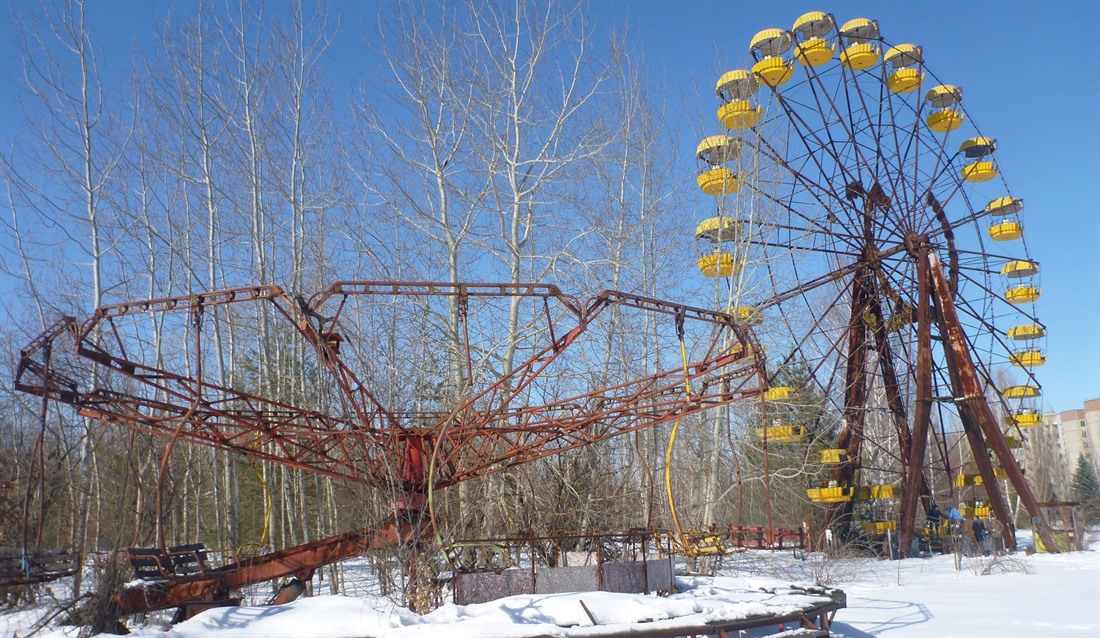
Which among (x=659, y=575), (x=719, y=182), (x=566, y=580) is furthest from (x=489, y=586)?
(x=719, y=182)

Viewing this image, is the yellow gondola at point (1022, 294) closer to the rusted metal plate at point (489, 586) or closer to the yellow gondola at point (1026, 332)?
the yellow gondola at point (1026, 332)

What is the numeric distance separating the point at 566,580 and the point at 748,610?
1.82 m

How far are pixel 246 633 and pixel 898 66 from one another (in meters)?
22.8

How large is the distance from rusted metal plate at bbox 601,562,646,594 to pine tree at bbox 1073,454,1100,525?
1742 inches

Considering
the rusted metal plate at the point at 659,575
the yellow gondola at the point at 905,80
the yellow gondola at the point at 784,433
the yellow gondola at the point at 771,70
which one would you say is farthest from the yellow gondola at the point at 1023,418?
the rusted metal plate at the point at 659,575

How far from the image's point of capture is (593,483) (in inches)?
516

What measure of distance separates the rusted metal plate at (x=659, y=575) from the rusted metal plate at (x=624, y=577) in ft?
0.33

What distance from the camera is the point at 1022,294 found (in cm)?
2519

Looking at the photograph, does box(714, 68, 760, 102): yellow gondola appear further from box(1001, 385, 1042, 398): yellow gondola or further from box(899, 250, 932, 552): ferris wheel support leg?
box(1001, 385, 1042, 398): yellow gondola

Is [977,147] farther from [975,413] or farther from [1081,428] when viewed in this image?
[1081,428]

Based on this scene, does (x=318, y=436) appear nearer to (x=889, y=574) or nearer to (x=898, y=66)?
(x=889, y=574)

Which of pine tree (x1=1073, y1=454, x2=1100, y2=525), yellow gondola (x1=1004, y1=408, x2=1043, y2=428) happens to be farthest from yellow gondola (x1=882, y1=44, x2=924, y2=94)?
pine tree (x1=1073, y1=454, x2=1100, y2=525)

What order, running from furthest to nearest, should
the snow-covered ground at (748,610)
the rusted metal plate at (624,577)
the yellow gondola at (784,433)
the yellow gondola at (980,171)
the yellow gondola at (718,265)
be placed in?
the yellow gondola at (980,171) < the yellow gondola at (784,433) < the yellow gondola at (718,265) < the rusted metal plate at (624,577) < the snow-covered ground at (748,610)

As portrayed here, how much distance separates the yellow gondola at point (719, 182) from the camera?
66.4ft
